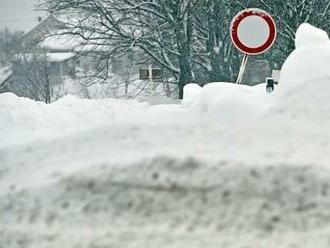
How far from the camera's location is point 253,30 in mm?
8953

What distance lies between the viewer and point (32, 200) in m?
5.13

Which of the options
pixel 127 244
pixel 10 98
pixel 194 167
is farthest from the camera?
pixel 10 98

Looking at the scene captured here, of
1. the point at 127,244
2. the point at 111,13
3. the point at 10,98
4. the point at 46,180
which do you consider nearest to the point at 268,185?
the point at 127,244

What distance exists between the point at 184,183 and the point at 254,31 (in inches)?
177

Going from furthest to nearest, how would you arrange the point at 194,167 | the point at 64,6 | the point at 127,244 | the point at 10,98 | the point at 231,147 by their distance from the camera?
1. the point at 64,6
2. the point at 10,98
3. the point at 231,147
4. the point at 194,167
5. the point at 127,244

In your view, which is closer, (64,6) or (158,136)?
(158,136)

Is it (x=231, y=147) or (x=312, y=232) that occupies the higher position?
(x=231, y=147)

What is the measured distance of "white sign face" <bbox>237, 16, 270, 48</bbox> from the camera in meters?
8.90

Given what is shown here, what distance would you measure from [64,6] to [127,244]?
2250 cm

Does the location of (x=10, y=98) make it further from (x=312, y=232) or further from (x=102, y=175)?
(x=312, y=232)

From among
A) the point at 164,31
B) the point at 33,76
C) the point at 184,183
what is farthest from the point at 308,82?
the point at 33,76

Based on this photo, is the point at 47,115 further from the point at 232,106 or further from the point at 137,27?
the point at 137,27

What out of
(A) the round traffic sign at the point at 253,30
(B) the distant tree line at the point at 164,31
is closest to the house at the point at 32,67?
(B) the distant tree line at the point at 164,31

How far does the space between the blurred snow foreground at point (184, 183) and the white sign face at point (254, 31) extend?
304cm
